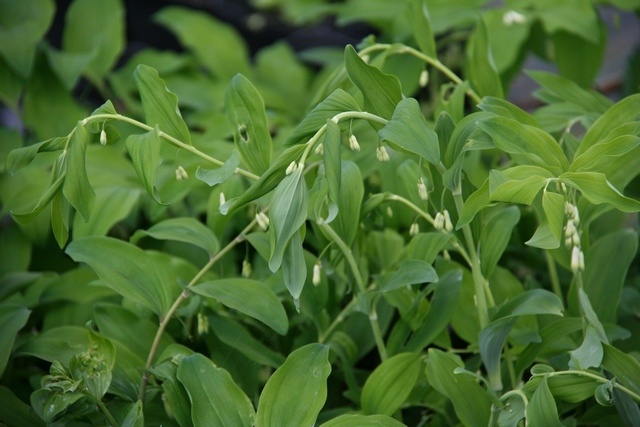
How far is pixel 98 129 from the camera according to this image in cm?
59

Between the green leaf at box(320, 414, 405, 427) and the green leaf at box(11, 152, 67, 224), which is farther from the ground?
the green leaf at box(11, 152, 67, 224)

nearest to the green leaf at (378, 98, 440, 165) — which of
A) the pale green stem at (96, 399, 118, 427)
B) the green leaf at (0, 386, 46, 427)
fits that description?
the pale green stem at (96, 399, 118, 427)

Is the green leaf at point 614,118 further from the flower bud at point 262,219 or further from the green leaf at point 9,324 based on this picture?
the green leaf at point 9,324

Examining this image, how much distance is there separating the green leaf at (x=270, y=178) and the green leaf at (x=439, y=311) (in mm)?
248

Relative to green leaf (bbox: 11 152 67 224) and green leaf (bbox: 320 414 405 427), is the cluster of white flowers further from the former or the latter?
green leaf (bbox: 11 152 67 224)

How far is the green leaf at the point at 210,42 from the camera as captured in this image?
1.34 m

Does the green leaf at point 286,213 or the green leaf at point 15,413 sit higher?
the green leaf at point 286,213

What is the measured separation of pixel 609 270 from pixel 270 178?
41cm

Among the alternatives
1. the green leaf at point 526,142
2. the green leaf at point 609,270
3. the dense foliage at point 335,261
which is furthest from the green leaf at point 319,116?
the green leaf at point 609,270

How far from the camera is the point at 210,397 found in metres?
0.57

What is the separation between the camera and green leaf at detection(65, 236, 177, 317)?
65 cm

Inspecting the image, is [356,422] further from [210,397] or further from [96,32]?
[96,32]

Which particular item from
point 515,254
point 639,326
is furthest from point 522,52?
point 639,326

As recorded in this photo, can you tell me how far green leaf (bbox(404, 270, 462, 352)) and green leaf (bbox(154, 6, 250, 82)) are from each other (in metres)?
0.78
